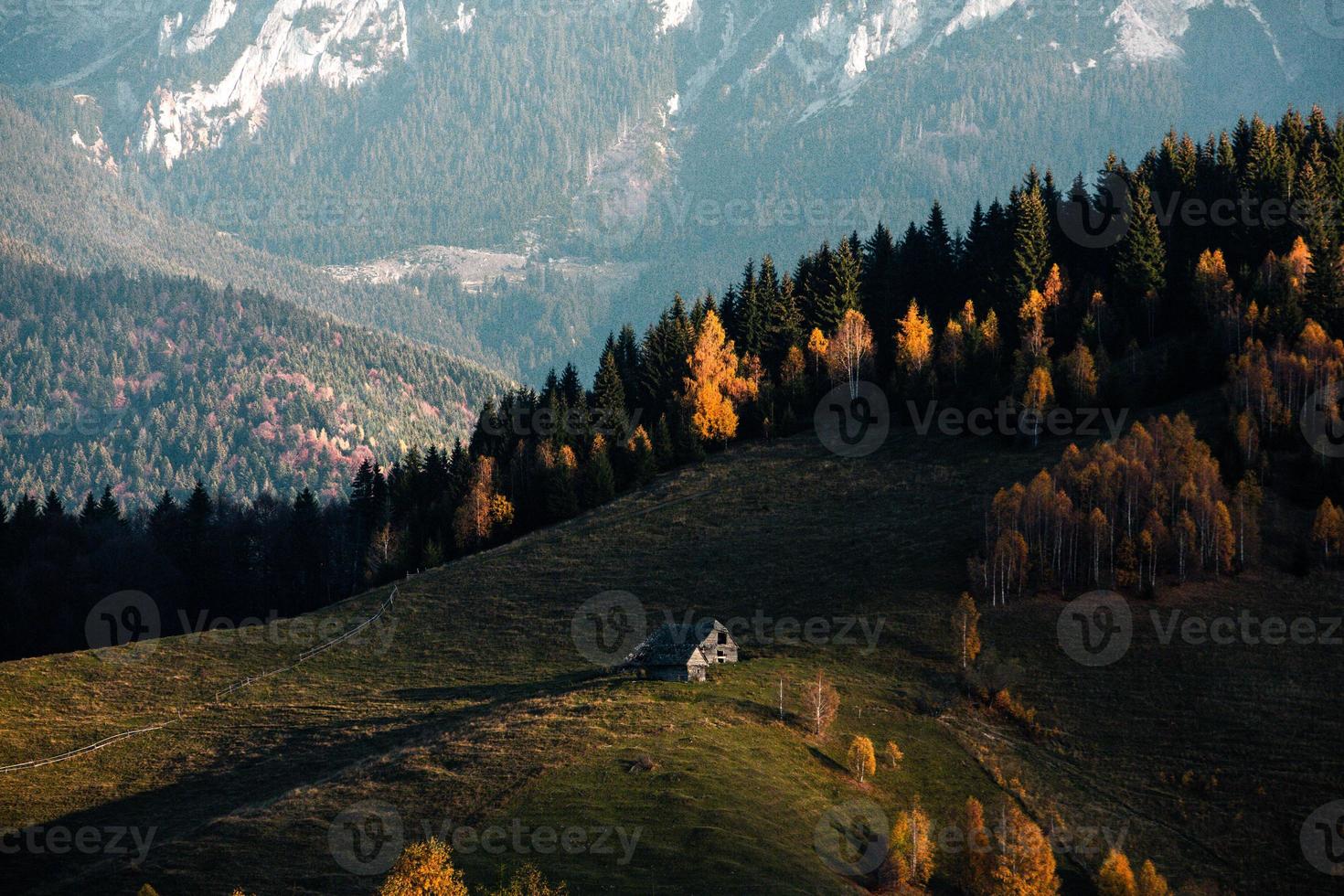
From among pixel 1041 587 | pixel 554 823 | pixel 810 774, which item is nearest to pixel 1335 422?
pixel 1041 587

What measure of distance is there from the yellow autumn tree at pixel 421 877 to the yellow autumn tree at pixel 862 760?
28.5 m

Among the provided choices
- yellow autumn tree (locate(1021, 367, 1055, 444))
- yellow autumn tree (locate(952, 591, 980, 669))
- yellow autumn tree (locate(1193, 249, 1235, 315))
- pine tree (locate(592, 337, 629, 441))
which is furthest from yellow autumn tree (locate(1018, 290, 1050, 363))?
pine tree (locate(592, 337, 629, 441))

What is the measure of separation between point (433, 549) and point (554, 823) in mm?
72081

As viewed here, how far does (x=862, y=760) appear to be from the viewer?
80.5m

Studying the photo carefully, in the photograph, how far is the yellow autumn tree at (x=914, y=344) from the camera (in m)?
150

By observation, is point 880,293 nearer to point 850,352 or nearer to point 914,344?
point 850,352

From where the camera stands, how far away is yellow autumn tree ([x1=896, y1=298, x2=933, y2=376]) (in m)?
150

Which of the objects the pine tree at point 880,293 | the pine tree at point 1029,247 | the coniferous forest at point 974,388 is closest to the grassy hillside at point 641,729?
the coniferous forest at point 974,388

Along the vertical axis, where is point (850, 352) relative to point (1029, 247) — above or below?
below

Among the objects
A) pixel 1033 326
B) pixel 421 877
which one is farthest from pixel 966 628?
pixel 1033 326

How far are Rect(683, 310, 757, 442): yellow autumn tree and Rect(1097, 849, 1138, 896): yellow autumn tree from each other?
8393 cm

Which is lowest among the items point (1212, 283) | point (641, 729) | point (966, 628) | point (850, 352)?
point (641, 729)

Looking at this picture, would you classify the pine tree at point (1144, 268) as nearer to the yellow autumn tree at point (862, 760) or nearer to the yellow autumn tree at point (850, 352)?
the yellow autumn tree at point (850, 352)

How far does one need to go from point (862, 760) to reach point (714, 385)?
79.7 meters
